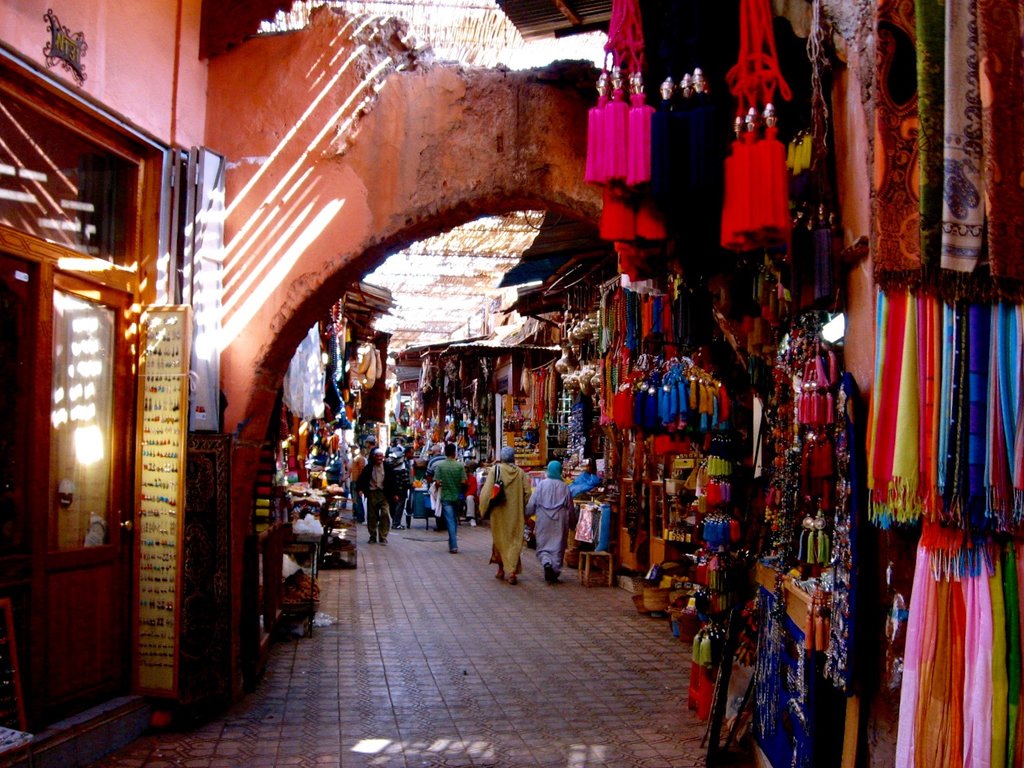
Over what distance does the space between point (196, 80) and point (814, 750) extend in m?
5.29

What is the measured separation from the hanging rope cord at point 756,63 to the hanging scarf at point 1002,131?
3.04 feet

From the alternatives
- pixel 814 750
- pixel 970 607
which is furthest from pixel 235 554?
pixel 970 607

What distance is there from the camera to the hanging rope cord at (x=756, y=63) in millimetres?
3350

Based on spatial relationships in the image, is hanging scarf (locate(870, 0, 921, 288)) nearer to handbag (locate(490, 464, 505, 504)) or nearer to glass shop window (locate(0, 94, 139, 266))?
glass shop window (locate(0, 94, 139, 266))

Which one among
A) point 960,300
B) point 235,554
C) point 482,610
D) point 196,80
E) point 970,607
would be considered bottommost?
point 482,610

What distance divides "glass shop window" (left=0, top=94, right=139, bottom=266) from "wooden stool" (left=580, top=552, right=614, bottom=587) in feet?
22.4

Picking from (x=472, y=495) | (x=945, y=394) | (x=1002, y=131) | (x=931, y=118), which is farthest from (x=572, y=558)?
(x=1002, y=131)

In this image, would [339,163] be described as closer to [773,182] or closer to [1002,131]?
[773,182]

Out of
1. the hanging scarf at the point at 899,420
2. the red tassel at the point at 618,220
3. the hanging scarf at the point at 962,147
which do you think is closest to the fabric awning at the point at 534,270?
the red tassel at the point at 618,220

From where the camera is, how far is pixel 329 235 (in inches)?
231

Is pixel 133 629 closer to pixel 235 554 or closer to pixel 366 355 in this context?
pixel 235 554

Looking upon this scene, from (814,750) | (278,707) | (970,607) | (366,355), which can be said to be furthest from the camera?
(366,355)

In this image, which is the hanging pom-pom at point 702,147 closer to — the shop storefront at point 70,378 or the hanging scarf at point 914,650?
the hanging scarf at point 914,650

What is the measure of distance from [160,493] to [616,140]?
3439 mm
